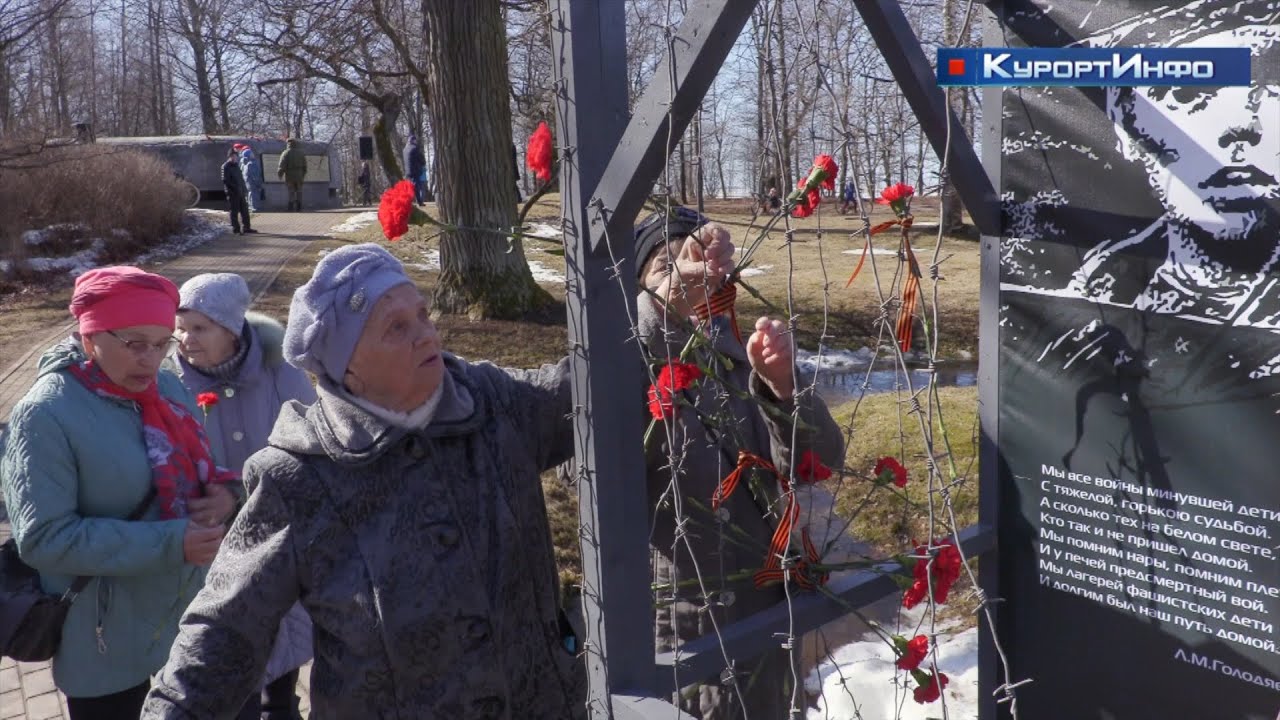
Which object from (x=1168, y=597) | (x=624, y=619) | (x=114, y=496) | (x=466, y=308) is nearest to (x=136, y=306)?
(x=114, y=496)

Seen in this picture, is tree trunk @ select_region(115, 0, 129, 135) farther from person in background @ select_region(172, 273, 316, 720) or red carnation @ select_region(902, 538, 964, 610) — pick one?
red carnation @ select_region(902, 538, 964, 610)

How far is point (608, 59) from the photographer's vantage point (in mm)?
1514

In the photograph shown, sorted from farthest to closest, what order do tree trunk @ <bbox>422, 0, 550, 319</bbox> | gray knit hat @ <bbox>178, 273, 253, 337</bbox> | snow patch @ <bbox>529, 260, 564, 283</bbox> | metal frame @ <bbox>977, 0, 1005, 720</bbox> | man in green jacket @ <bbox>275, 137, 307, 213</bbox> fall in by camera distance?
man in green jacket @ <bbox>275, 137, 307, 213</bbox> → snow patch @ <bbox>529, 260, 564, 283</bbox> → tree trunk @ <bbox>422, 0, 550, 319</bbox> → gray knit hat @ <bbox>178, 273, 253, 337</bbox> → metal frame @ <bbox>977, 0, 1005, 720</bbox>

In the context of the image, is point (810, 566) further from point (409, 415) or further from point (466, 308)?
point (466, 308)

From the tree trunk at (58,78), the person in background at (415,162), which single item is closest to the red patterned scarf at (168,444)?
the person in background at (415,162)

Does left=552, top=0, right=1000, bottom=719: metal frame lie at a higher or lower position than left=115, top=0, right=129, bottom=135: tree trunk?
lower

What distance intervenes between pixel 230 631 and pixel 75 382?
1183 mm

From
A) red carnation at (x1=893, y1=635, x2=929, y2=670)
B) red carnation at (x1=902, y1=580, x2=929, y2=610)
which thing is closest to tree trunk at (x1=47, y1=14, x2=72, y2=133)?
red carnation at (x1=902, y1=580, x2=929, y2=610)

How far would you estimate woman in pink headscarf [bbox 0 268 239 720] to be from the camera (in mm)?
2615

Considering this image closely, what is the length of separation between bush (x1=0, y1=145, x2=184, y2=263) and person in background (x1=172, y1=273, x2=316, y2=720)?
1367 cm

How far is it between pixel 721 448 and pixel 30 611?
184 cm

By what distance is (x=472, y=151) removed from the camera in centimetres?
875

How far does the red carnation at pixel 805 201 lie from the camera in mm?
1687

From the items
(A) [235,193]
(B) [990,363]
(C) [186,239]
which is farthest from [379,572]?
(A) [235,193]
